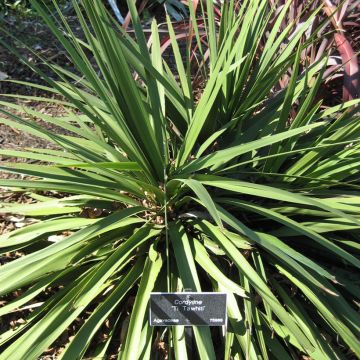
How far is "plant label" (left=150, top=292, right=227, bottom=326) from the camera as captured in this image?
1.50m

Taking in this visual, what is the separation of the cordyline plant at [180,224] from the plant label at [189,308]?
0.15 feet

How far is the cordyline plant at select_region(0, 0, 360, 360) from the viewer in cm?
153

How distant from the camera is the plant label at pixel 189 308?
59.2 inches

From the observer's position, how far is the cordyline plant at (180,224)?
5.02 feet

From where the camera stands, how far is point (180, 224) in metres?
1.78

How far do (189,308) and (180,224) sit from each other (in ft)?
1.11

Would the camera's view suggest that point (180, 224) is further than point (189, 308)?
Yes

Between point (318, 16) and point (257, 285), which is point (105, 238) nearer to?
point (257, 285)

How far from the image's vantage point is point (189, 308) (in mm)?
1520

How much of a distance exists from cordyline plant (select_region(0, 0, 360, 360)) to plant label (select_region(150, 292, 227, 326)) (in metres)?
0.05

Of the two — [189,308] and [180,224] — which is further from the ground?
[180,224]

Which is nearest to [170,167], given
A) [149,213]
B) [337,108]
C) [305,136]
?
[149,213]

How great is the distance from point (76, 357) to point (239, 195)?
0.77m

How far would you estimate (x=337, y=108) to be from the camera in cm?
202
